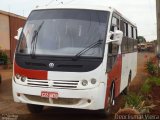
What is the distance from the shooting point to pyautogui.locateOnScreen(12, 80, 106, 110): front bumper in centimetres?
837

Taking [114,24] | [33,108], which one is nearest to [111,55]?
[114,24]

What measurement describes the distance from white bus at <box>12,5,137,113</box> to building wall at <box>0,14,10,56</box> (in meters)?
17.3

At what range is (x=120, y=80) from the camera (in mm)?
11445

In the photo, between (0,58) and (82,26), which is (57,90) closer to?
(82,26)

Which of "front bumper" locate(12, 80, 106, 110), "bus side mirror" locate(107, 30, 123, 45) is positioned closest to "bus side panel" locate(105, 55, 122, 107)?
"front bumper" locate(12, 80, 106, 110)

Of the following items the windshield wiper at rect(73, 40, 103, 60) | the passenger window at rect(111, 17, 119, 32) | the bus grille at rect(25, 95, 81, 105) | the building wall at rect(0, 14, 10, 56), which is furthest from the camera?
the building wall at rect(0, 14, 10, 56)

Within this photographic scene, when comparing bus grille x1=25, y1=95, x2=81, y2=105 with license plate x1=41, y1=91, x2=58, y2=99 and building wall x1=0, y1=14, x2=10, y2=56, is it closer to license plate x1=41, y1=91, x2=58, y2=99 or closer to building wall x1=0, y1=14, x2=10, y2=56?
license plate x1=41, y1=91, x2=58, y2=99

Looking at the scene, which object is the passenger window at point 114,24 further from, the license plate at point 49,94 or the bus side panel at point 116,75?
the license plate at point 49,94

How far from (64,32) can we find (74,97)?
1.57m

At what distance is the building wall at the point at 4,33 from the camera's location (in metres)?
26.7

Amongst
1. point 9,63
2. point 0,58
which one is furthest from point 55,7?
point 9,63

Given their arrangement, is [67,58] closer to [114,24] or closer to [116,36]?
[116,36]

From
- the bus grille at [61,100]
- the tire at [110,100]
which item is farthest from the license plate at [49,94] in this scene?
the tire at [110,100]

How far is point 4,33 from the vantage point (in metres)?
27.2
